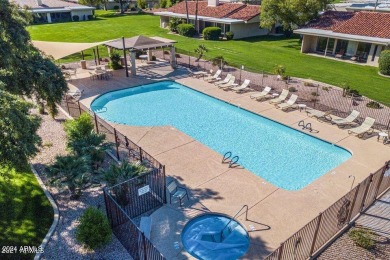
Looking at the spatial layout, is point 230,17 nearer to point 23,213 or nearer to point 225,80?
point 225,80

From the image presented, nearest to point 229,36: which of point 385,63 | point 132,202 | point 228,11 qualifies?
point 228,11

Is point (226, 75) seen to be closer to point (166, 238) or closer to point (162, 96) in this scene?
point (162, 96)

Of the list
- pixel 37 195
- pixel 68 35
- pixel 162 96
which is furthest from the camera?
pixel 68 35

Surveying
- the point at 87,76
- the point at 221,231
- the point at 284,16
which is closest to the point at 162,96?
the point at 87,76

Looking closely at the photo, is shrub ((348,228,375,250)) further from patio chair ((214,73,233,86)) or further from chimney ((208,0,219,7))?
chimney ((208,0,219,7))

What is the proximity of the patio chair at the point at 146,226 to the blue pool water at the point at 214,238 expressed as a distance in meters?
1.08

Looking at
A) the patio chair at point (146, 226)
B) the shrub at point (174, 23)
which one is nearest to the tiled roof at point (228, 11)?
the shrub at point (174, 23)

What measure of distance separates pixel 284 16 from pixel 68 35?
103ft

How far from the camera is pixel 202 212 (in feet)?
34.7

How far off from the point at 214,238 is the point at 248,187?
9.60 feet

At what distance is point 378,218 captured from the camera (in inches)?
403

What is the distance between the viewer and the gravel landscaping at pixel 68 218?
29.1 feet

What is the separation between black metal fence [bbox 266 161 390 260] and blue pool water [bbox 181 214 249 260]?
151 centimetres

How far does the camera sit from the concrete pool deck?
9797 mm
